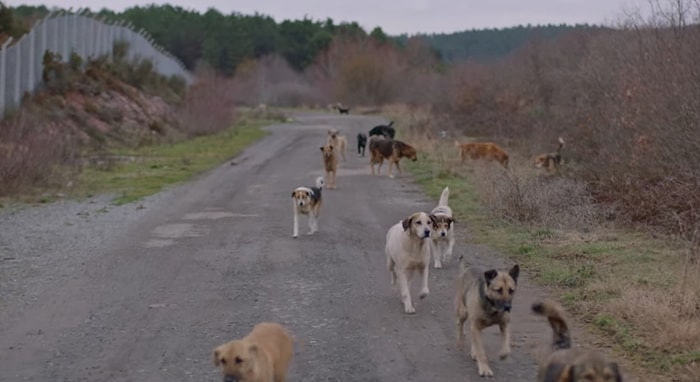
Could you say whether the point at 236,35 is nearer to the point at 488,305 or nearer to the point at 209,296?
the point at 209,296

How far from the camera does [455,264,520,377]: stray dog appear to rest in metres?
8.10

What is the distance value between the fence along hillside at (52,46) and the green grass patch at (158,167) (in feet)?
13.1

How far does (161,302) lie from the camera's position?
10.6 m

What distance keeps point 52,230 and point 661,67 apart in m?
9.73

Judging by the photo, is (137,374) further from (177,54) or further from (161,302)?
(177,54)

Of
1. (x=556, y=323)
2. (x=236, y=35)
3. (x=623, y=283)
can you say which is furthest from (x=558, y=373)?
(x=236, y=35)

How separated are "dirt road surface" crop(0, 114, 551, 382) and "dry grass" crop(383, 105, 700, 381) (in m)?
0.60

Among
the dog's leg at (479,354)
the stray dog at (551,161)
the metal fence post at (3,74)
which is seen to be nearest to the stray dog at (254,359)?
the dog's leg at (479,354)

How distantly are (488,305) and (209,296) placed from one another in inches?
146

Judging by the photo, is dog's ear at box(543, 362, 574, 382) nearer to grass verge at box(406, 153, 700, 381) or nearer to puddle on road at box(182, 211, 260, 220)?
grass verge at box(406, 153, 700, 381)

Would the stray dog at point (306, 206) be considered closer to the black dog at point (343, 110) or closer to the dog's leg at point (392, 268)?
the dog's leg at point (392, 268)

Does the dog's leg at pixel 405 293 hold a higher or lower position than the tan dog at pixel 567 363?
lower

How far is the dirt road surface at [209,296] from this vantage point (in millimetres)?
8195

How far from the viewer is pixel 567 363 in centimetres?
636
